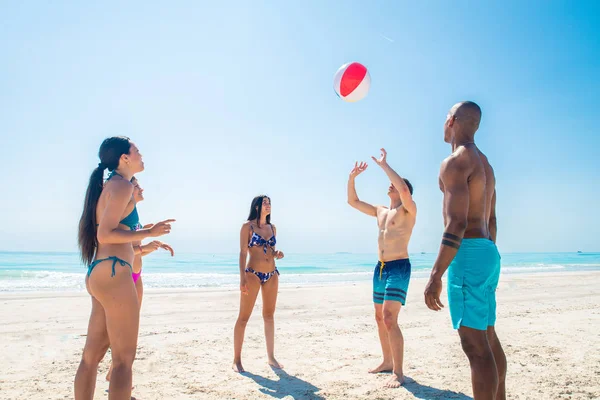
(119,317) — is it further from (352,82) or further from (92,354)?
(352,82)

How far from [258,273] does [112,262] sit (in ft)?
8.70

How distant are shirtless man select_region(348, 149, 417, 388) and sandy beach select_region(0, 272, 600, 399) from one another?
1.05 feet

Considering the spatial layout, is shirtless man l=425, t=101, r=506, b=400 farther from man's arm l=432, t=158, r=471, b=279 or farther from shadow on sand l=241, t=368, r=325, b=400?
shadow on sand l=241, t=368, r=325, b=400

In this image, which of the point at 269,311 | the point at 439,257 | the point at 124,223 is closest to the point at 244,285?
the point at 269,311

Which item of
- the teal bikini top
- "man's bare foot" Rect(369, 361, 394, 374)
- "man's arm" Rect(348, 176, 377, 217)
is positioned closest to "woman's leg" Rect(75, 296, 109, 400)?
the teal bikini top

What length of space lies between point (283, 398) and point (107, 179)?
266 cm

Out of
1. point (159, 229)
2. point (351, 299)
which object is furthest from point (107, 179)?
point (351, 299)

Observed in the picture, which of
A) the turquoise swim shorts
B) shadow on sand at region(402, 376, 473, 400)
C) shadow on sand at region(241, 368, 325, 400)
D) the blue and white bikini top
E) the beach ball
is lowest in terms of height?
shadow on sand at region(241, 368, 325, 400)

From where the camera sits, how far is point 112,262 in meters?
3.11

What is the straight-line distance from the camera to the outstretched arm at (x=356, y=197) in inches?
232

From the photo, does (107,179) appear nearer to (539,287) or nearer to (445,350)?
(445,350)

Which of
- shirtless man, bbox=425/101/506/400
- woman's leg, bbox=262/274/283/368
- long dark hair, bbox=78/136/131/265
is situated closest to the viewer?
shirtless man, bbox=425/101/506/400

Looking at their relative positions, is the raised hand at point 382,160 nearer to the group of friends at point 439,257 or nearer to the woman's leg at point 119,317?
the group of friends at point 439,257

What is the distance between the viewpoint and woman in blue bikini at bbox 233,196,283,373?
5.50 metres
